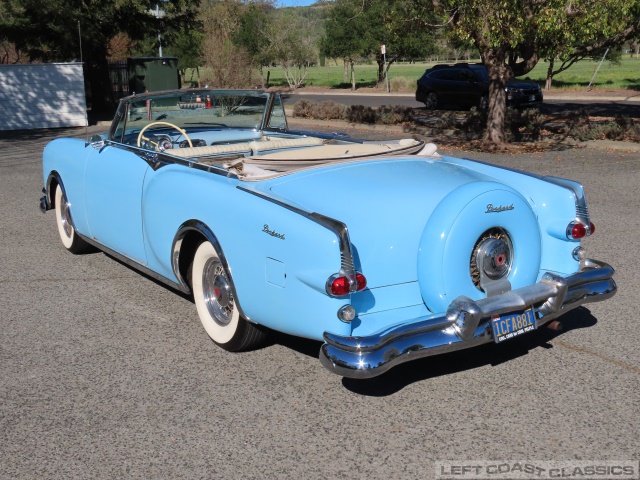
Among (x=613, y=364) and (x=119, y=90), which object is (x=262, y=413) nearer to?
(x=613, y=364)

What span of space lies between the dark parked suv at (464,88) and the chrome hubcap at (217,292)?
20.9 metres

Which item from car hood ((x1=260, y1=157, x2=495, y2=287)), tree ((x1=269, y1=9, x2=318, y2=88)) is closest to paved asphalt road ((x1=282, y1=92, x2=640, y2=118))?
tree ((x1=269, y1=9, x2=318, y2=88))

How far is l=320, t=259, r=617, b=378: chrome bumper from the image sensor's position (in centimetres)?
364

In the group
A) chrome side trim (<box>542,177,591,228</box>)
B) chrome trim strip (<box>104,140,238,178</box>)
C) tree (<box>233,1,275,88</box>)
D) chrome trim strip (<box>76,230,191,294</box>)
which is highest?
tree (<box>233,1,275,88</box>)

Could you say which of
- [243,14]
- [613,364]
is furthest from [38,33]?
[613,364]

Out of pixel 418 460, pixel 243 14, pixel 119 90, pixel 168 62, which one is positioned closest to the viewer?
pixel 418 460

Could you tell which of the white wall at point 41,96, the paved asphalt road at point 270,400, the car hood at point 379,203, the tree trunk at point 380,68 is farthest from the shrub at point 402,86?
the car hood at point 379,203

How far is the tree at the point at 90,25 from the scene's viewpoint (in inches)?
910

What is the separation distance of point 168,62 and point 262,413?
25.2 m

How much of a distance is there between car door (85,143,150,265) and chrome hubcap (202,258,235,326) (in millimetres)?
800

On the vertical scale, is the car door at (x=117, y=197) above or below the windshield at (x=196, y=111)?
below

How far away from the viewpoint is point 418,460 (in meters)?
3.48

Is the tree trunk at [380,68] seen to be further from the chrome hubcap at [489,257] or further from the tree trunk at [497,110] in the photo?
the chrome hubcap at [489,257]

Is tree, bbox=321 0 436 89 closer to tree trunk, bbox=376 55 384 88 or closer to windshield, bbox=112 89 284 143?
tree trunk, bbox=376 55 384 88
